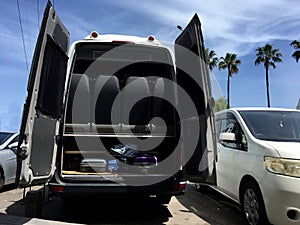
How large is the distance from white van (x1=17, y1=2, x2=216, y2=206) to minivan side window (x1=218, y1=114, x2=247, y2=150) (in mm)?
856

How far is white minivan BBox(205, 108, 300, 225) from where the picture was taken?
3.60m

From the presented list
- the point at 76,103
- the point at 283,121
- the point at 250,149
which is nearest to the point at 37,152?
the point at 76,103

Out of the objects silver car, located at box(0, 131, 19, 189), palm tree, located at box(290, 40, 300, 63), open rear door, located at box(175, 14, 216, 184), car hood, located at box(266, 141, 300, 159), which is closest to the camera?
car hood, located at box(266, 141, 300, 159)

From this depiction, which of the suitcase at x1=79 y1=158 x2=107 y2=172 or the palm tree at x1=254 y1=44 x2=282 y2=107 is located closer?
the suitcase at x1=79 y1=158 x2=107 y2=172

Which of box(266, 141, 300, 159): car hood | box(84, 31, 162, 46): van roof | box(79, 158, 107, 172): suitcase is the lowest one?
box(79, 158, 107, 172): suitcase

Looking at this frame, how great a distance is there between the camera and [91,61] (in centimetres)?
517

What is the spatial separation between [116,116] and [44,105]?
1821 millimetres

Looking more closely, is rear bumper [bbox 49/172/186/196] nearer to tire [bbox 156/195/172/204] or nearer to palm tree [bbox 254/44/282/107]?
tire [bbox 156/195/172/204]

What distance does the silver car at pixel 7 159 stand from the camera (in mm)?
6512

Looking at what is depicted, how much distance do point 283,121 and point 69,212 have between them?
149 inches

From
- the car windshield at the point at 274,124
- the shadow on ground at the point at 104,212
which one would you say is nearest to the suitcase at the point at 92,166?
the shadow on ground at the point at 104,212

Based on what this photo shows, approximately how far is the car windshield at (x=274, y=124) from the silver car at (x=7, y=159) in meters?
5.00

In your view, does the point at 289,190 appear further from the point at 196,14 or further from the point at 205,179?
the point at 196,14

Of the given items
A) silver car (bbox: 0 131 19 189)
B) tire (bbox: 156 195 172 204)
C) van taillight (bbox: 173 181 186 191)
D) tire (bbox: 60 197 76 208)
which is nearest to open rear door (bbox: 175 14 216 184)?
van taillight (bbox: 173 181 186 191)
